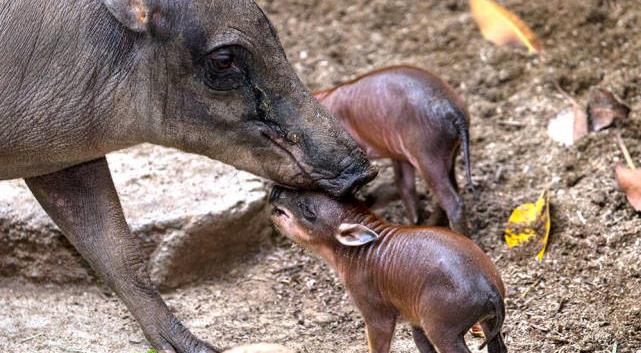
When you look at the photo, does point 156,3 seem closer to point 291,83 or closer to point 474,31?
point 291,83

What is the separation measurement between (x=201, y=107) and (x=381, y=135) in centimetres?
157

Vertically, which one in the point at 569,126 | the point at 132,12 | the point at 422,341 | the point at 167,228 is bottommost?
the point at 569,126

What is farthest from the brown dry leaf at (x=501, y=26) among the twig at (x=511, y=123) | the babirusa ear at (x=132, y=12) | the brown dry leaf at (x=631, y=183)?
the babirusa ear at (x=132, y=12)

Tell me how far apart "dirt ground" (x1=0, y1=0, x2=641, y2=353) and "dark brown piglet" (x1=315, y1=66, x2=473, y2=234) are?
29 centimetres

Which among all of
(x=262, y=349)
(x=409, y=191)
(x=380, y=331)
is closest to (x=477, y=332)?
(x=380, y=331)

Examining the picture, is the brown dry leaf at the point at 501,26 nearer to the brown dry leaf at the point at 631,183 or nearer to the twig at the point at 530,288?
the brown dry leaf at the point at 631,183

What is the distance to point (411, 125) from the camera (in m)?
5.46

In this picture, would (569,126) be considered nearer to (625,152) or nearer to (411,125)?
(625,152)

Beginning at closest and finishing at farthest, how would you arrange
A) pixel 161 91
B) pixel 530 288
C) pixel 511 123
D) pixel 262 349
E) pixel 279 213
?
1. pixel 262 349
2. pixel 161 91
3. pixel 279 213
4. pixel 530 288
5. pixel 511 123

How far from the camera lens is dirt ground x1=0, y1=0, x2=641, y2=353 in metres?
4.89

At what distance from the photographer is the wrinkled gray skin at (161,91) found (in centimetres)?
410

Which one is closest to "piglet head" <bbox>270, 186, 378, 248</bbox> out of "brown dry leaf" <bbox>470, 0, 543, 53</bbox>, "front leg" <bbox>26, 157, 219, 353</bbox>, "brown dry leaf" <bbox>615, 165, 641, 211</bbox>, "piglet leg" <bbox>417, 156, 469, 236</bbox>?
"front leg" <bbox>26, 157, 219, 353</bbox>

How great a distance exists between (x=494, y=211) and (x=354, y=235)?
59.4 inches

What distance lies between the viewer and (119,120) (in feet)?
13.8
